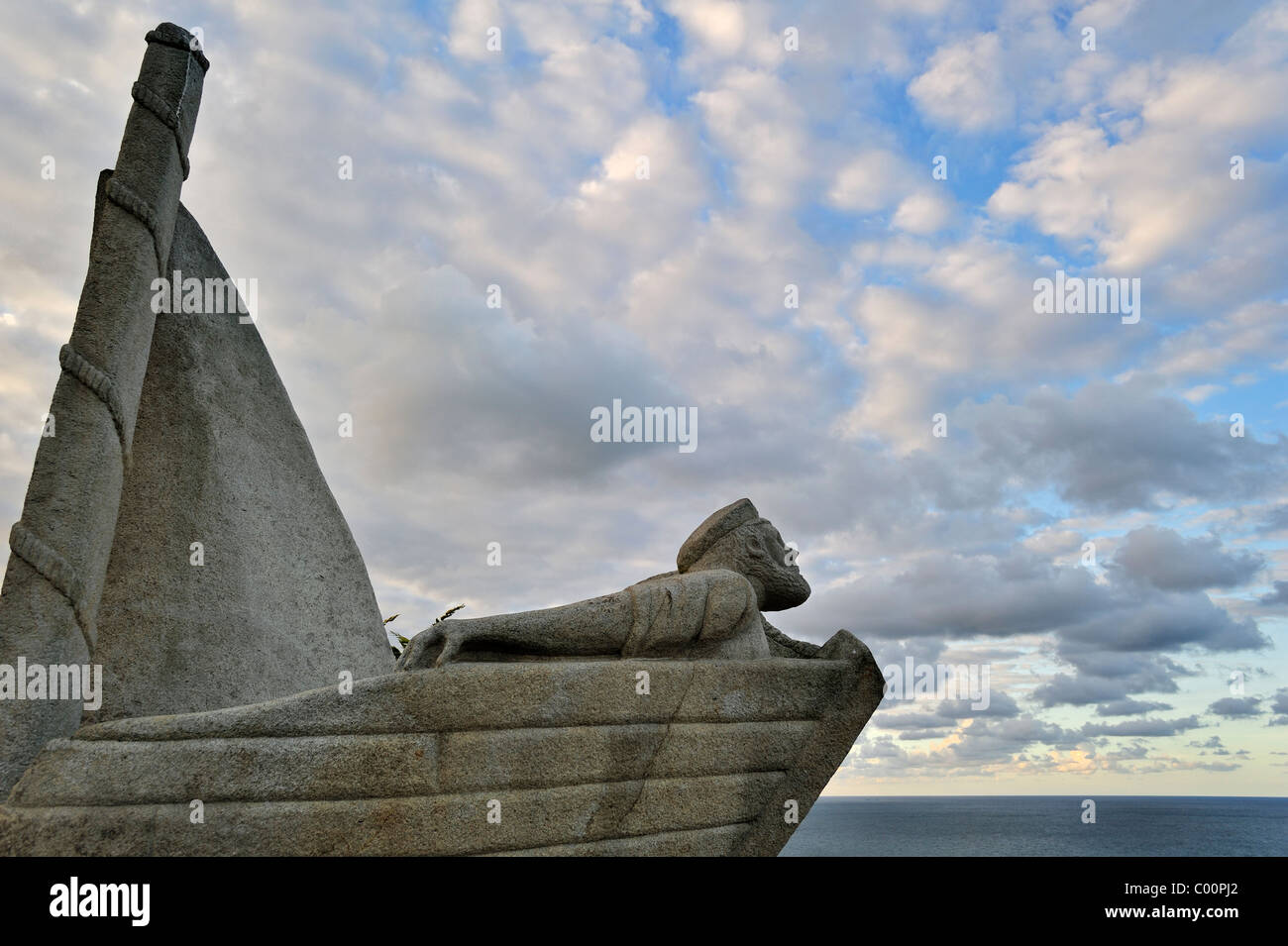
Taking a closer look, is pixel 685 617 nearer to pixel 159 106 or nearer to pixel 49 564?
pixel 49 564

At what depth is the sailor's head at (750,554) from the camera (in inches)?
248

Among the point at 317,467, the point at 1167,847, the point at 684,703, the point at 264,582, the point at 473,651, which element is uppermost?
the point at 317,467

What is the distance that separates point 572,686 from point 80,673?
2.75 meters

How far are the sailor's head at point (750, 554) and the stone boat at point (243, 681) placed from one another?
0.36m

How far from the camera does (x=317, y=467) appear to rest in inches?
289

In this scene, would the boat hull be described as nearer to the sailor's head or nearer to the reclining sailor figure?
the reclining sailor figure

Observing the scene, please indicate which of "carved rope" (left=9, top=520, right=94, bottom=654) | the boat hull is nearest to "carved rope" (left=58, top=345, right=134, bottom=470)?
"carved rope" (left=9, top=520, right=94, bottom=654)

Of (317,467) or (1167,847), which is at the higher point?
(317,467)

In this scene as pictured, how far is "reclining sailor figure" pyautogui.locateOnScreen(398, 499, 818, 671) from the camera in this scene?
17.4ft

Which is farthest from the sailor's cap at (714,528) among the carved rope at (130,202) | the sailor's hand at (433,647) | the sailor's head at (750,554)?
the carved rope at (130,202)

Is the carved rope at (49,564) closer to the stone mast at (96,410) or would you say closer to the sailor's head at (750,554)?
the stone mast at (96,410)

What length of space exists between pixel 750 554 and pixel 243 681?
11.5ft
